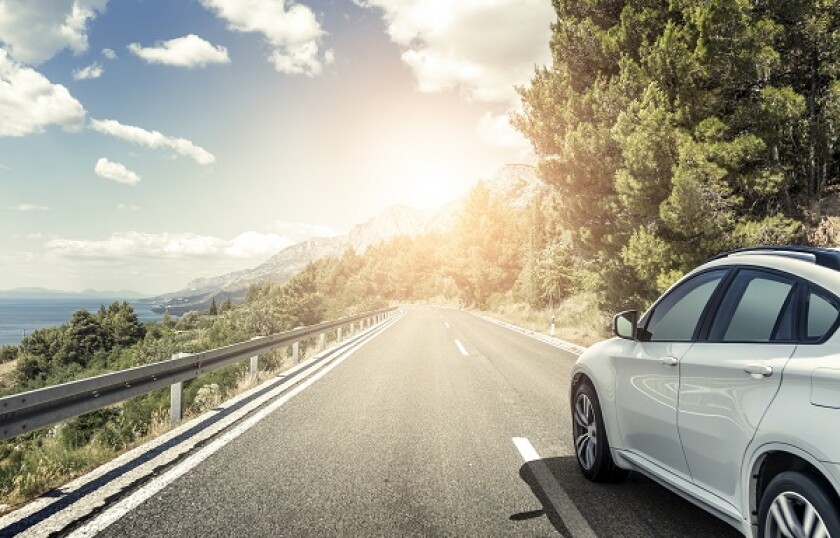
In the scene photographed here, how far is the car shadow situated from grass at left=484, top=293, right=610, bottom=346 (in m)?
12.6

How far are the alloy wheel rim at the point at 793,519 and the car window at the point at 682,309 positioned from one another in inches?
46.8

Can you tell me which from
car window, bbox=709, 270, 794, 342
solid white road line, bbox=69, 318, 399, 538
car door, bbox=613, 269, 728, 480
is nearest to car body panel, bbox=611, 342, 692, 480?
car door, bbox=613, 269, 728, 480

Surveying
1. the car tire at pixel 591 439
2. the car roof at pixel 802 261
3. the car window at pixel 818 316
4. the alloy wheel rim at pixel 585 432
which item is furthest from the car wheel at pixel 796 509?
the alloy wheel rim at pixel 585 432

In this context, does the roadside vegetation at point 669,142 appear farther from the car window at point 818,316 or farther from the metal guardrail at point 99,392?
the car window at point 818,316

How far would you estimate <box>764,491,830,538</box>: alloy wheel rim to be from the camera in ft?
6.69

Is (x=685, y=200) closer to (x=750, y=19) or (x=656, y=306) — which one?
(x=750, y=19)

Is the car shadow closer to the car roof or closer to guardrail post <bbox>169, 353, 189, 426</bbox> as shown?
the car roof

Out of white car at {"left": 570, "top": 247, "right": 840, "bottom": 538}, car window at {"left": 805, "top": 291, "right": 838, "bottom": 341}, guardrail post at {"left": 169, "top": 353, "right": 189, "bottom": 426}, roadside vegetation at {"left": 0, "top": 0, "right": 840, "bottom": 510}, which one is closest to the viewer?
white car at {"left": 570, "top": 247, "right": 840, "bottom": 538}

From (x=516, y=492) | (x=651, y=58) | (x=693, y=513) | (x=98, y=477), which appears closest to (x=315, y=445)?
(x=98, y=477)

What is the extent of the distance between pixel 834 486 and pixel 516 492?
7.86ft

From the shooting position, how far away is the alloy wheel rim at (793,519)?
80.3 inches

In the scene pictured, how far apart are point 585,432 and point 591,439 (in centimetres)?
15

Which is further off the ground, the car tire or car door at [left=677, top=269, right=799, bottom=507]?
car door at [left=677, top=269, right=799, bottom=507]

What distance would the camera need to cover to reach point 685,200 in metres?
10.5
